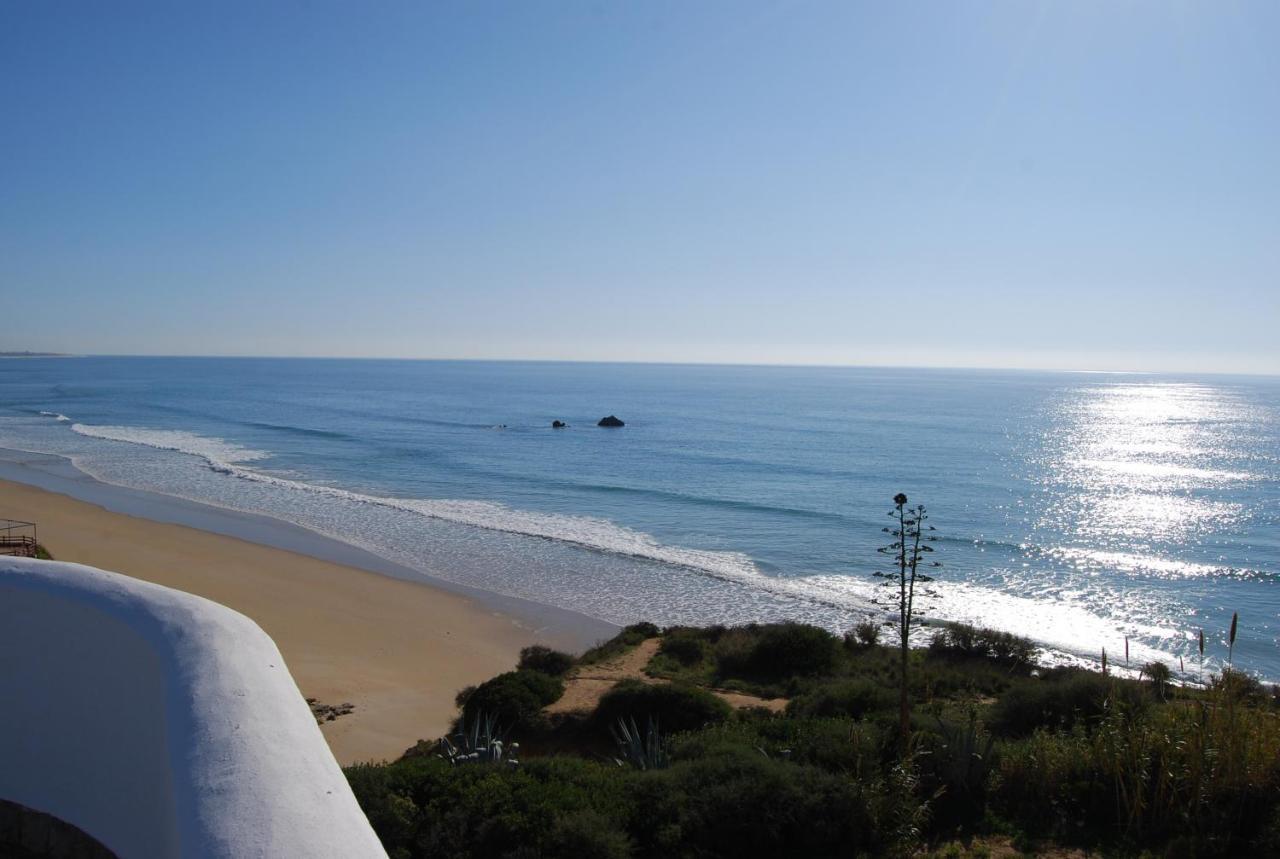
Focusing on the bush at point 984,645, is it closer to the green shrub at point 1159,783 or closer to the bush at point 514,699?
the bush at point 514,699

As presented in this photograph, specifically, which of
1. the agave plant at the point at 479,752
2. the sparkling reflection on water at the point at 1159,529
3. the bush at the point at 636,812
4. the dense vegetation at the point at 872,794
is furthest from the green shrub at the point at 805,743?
the sparkling reflection on water at the point at 1159,529

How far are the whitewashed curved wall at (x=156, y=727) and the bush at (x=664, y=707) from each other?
300 inches

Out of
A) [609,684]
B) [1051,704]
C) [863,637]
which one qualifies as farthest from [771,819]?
[863,637]

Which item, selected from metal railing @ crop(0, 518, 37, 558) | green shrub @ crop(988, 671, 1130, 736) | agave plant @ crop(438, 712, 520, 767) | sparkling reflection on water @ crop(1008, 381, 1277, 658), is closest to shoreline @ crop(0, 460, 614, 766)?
metal railing @ crop(0, 518, 37, 558)

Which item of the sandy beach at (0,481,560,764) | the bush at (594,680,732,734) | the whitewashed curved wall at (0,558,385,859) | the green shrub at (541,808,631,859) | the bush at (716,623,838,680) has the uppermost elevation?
the whitewashed curved wall at (0,558,385,859)

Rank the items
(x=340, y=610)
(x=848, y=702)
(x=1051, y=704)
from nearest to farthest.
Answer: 1. (x=1051, y=704)
2. (x=848, y=702)
3. (x=340, y=610)

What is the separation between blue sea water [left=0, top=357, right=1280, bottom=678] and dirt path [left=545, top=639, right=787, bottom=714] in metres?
4.26

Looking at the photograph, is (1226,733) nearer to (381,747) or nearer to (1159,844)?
(1159,844)

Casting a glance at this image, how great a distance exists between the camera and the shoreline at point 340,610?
1447 centimetres

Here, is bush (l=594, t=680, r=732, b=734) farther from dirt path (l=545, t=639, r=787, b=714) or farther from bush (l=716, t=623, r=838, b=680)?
bush (l=716, t=623, r=838, b=680)

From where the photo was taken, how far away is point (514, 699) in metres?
12.4

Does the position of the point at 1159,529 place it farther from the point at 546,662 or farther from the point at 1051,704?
the point at 546,662

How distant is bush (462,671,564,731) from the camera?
1213 centimetres

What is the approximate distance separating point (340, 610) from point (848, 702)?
13.7 m
